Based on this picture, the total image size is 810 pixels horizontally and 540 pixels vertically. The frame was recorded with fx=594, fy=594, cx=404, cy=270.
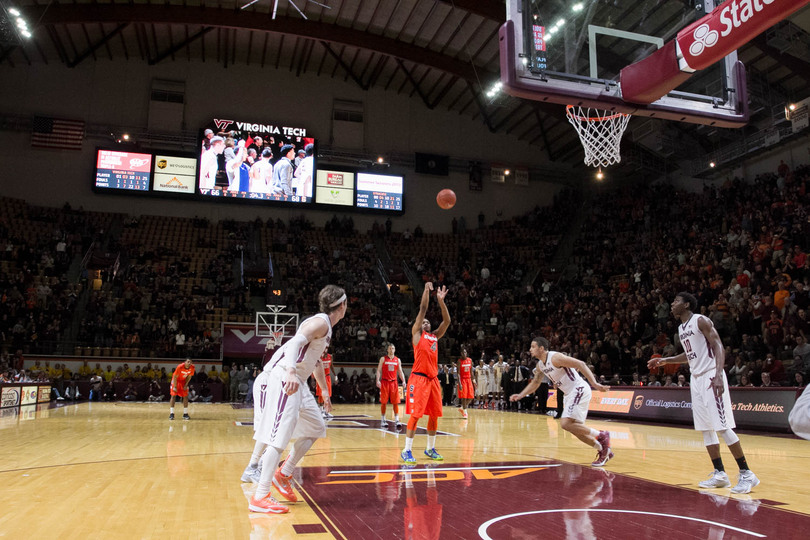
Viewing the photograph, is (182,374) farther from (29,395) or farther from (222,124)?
(222,124)

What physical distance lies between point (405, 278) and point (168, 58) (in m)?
16.5

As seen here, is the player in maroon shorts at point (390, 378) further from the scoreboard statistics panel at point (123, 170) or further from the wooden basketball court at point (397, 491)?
the scoreboard statistics panel at point (123, 170)

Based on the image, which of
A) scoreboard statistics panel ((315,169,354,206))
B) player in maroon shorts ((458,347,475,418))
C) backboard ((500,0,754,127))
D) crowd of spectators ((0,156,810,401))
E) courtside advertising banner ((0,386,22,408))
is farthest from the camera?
scoreboard statistics panel ((315,169,354,206))

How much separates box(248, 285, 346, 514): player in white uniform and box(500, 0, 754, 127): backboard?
5243 millimetres

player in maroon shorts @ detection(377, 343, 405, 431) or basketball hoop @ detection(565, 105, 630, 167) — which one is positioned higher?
basketball hoop @ detection(565, 105, 630, 167)

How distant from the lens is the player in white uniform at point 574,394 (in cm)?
762

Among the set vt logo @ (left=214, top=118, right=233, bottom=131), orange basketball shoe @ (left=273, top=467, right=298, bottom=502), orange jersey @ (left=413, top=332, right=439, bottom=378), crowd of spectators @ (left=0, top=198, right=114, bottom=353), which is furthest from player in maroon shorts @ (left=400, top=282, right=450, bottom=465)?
vt logo @ (left=214, top=118, right=233, bottom=131)

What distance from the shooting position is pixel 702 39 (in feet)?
26.3

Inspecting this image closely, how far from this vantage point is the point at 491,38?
25.2 meters

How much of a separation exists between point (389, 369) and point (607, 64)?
23.9ft

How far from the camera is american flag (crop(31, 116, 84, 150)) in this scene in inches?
1096

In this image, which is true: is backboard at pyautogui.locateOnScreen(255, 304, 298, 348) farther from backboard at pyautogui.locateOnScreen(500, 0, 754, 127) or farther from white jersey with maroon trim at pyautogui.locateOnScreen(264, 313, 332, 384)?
white jersey with maroon trim at pyautogui.locateOnScreen(264, 313, 332, 384)

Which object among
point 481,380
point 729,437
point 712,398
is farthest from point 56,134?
point 729,437

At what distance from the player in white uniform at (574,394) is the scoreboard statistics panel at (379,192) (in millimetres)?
23236
